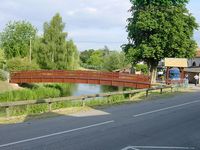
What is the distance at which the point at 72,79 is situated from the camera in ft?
196

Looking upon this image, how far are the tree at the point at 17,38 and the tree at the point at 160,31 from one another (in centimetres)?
4565

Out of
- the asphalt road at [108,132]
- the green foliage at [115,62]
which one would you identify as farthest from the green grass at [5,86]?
the green foliage at [115,62]

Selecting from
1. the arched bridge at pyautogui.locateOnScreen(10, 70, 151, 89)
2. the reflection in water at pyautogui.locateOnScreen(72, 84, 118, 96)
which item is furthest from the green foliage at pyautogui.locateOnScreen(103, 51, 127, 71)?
the arched bridge at pyautogui.locateOnScreen(10, 70, 151, 89)

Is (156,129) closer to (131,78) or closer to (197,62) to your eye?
(131,78)

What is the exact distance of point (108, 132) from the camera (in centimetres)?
1473

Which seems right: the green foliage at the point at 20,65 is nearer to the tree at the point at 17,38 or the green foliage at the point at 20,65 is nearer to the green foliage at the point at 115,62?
the tree at the point at 17,38

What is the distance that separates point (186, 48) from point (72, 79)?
1678 cm

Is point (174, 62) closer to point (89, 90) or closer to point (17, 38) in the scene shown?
point (89, 90)

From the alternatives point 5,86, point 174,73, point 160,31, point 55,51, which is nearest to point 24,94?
point 5,86

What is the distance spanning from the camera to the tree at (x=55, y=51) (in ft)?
265

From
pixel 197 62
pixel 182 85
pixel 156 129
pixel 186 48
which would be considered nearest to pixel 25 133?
pixel 156 129

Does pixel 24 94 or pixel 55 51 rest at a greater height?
pixel 55 51

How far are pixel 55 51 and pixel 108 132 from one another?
66.9 meters

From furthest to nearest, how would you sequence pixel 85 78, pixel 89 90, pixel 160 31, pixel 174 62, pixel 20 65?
pixel 20 65 → pixel 89 90 → pixel 160 31 → pixel 85 78 → pixel 174 62
